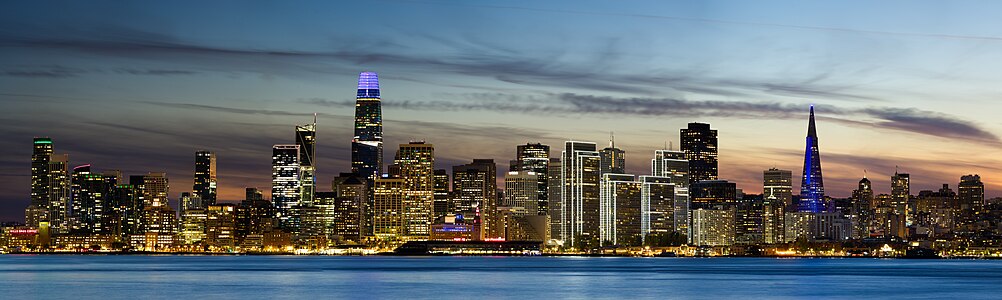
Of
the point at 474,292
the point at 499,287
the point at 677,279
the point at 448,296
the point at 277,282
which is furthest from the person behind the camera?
the point at 677,279

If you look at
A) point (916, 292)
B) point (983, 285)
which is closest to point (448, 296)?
point (916, 292)

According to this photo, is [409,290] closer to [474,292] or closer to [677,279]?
[474,292]

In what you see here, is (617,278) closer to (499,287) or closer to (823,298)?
(499,287)

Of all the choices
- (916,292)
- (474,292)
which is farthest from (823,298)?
(474,292)

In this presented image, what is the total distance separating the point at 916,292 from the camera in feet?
383

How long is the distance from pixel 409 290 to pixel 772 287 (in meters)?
32.7

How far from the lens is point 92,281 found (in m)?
132

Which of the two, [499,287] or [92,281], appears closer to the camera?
[499,287]

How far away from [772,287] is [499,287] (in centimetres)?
2420

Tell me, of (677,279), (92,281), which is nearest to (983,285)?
(677,279)

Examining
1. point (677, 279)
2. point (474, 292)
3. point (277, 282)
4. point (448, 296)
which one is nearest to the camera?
point (448, 296)

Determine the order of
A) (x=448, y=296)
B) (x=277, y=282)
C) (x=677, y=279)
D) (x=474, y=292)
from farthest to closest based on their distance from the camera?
(x=677, y=279) < (x=277, y=282) < (x=474, y=292) < (x=448, y=296)

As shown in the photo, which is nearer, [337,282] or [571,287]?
[571,287]

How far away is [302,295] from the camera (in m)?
107
